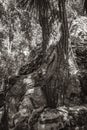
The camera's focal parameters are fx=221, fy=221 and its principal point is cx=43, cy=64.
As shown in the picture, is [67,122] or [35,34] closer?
[67,122]

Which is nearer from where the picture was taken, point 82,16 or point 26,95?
point 26,95

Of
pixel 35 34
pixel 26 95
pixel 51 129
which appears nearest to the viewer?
pixel 51 129

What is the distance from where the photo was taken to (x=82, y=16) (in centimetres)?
173

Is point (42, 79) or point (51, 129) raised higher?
point (42, 79)

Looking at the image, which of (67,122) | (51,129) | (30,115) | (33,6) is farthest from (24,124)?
(33,6)

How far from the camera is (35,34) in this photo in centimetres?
172

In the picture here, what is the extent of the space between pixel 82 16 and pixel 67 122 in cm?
82

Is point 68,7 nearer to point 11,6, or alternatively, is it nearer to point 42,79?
point 11,6

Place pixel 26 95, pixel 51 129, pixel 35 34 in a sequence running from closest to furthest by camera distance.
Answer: pixel 51 129
pixel 26 95
pixel 35 34

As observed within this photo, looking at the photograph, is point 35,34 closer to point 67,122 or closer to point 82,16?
point 82,16

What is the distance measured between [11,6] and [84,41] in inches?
24.9

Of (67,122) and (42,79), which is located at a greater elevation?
(42,79)

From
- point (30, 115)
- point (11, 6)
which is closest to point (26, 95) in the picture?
point (30, 115)

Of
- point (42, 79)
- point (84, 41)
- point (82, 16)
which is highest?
point (82, 16)
